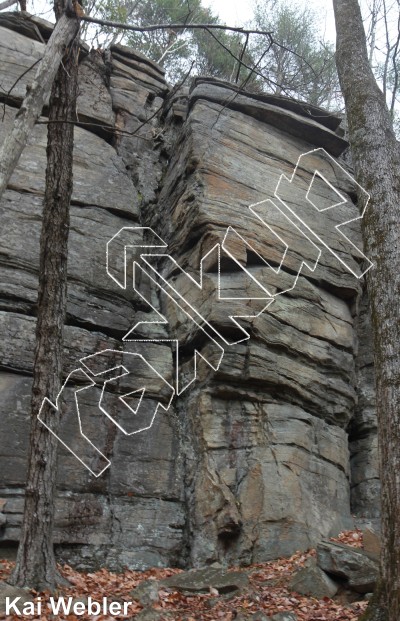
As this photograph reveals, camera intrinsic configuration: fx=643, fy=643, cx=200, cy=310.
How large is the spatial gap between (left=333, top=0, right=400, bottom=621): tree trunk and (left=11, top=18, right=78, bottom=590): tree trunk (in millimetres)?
3139

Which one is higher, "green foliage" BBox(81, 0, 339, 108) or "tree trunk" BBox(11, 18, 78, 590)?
"green foliage" BBox(81, 0, 339, 108)

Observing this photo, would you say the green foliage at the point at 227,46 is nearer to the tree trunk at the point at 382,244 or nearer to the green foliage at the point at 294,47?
the green foliage at the point at 294,47

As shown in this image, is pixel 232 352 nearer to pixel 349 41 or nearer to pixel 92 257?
pixel 92 257

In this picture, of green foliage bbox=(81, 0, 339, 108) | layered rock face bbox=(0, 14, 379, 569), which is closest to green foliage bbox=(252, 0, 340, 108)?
green foliage bbox=(81, 0, 339, 108)

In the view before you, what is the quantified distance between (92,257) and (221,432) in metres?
3.74

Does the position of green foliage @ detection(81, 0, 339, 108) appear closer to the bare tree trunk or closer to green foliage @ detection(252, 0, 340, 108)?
green foliage @ detection(252, 0, 340, 108)

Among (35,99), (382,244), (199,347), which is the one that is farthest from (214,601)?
(35,99)

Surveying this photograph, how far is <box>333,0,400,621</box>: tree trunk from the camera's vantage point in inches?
200

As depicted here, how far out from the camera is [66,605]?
6.10m

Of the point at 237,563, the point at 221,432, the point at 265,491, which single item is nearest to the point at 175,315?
the point at 221,432

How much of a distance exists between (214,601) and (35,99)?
5.45 meters

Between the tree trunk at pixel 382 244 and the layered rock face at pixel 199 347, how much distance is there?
6.00 ft

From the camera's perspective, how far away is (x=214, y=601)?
262 inches

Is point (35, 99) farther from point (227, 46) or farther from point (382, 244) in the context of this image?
point (227, 46)
